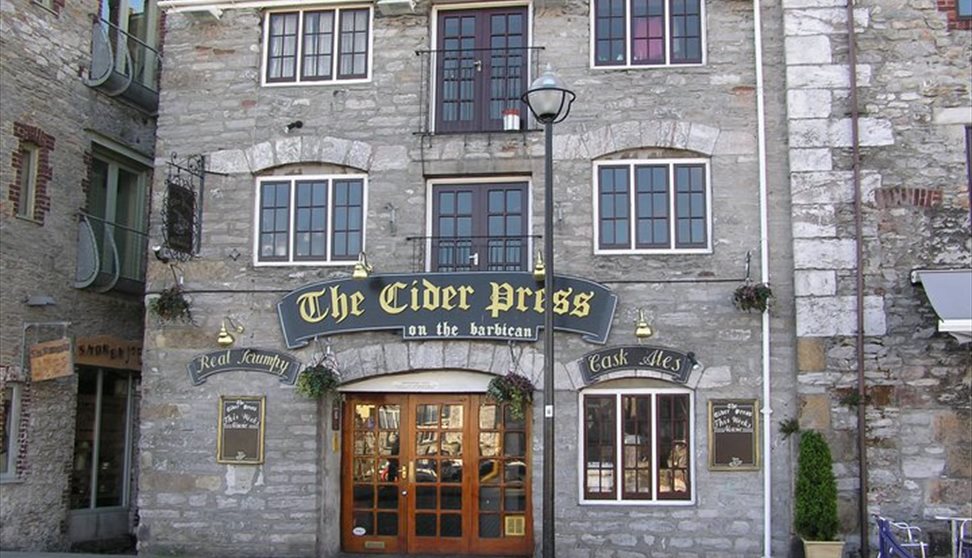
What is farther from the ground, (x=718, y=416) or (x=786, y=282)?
(x=786, y=282)

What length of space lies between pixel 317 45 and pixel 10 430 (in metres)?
6.65

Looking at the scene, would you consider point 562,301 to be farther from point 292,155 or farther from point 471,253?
point 292,155

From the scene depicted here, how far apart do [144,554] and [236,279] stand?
→ 12.1ft

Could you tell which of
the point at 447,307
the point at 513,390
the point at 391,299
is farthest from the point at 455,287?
the point at 513,390

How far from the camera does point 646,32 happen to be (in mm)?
13609

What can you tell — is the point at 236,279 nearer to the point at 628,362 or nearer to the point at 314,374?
the point at 314,374

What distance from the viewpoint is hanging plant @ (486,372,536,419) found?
42.0 feet

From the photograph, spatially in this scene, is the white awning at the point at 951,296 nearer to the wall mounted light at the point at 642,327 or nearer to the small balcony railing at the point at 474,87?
the wall mounted light at the point at 642,327

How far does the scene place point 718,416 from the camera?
12.7 m

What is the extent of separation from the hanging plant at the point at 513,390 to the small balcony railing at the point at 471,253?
1.43 metres

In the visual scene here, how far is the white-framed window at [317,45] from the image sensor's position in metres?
14.1

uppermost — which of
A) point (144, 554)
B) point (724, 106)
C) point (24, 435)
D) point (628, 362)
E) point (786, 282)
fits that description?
point (724, 106)

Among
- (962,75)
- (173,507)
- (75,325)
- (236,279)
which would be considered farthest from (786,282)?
(75,325)

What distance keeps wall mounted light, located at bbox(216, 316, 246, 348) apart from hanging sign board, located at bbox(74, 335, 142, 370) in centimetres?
295
